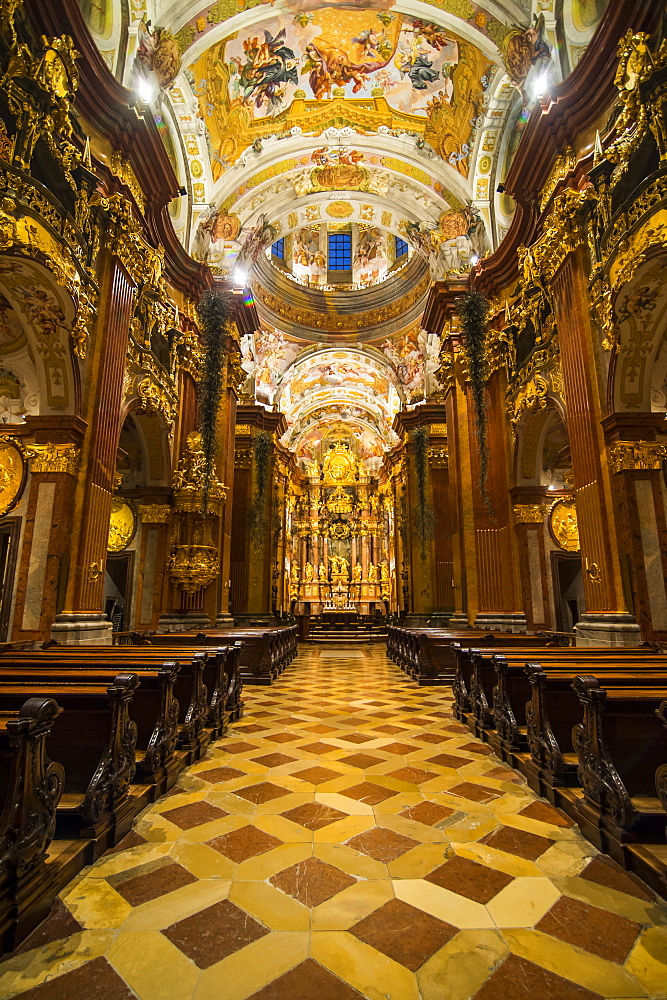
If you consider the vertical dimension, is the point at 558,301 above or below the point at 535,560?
above

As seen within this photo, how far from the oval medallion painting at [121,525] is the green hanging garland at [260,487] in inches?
266

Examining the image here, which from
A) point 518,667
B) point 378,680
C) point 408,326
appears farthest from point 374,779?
point 408,326

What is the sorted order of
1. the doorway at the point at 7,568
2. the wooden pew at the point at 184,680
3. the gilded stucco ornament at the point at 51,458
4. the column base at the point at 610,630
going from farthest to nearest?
the doorway at the point at 7,568 < the gilded stucco ornament at the point at 51,458 < the column base at the point at 610,630 < the wooden pew at the point at 184,680

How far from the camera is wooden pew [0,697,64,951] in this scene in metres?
1.95

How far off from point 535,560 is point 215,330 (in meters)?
8.45

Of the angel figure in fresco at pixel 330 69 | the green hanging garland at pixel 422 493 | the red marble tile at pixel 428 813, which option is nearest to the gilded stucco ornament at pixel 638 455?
the red marble tile at pixel 428 813

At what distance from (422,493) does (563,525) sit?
22.0 feet

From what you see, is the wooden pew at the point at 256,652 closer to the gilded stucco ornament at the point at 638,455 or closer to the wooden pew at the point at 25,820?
the wooden pew at the point at 25,820

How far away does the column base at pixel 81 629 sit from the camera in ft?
20.2

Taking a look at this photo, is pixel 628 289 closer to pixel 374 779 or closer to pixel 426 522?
pixel 374 779

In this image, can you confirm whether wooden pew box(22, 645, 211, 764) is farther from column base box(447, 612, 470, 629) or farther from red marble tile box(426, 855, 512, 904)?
column base box(447, 612, 470, 629)

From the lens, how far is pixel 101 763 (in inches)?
109

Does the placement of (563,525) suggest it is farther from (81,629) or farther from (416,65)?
(416,65)

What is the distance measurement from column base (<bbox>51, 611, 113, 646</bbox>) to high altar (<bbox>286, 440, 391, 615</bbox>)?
70.9ft
